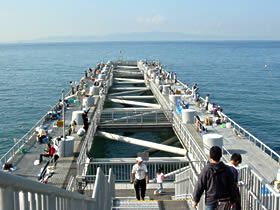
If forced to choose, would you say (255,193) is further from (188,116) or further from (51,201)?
(188,116)

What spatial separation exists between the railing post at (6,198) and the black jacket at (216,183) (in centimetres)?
410

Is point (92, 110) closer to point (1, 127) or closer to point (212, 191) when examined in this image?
point (1, 127)

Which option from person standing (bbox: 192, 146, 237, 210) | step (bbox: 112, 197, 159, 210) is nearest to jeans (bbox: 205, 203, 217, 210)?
person standing (bbox: 192, 146, 237, 210)

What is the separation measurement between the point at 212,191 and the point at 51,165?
1227cm

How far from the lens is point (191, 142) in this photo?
75.4 feet

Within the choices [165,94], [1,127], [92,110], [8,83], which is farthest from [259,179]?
[8,83]

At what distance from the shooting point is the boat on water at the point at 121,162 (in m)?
5.87

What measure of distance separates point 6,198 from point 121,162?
1388 centimetres

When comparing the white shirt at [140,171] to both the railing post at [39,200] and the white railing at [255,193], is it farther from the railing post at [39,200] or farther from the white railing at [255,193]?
the railing post at [39,200]

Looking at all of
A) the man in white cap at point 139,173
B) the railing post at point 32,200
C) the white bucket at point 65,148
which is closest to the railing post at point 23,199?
the railing post at point 32,200

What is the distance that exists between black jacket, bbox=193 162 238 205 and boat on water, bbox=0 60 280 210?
3.61 feet

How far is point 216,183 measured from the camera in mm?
6812

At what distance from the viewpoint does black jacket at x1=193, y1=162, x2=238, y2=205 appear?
6.77m

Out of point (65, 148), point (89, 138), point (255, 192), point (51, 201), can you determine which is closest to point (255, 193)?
point (255, 192)
